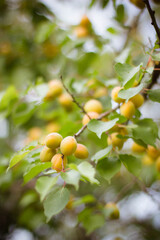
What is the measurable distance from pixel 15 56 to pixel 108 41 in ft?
2.86

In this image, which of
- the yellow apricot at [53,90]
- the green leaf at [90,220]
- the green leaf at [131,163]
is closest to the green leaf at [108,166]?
the green leaf at [131,163]

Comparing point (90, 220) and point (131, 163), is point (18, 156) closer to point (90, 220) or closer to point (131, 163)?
point (131, 163)

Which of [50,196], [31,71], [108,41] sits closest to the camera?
[50,196]

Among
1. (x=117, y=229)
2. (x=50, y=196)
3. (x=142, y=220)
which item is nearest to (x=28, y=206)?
(x=117, y=229)

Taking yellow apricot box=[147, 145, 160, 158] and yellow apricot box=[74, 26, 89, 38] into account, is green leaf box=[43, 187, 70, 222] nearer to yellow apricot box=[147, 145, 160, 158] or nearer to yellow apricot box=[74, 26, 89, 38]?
yellow apricot box=[147, 145, 160, 158]

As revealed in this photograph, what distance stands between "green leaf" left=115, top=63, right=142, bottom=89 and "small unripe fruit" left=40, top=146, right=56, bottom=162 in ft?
0.90

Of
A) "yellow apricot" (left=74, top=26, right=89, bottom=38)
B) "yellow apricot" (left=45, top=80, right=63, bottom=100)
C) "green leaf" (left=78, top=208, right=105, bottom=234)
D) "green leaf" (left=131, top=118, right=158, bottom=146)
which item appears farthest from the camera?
"yellow apricot" (left=74, top=26, right=89, bottom=38)

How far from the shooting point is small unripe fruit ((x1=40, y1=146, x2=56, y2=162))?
708 mm

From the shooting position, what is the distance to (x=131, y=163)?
0.79 meters

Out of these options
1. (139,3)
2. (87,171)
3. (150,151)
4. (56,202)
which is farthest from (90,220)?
(139,3)

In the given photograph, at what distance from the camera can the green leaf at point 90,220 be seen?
1100mm

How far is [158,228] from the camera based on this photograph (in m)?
1.82

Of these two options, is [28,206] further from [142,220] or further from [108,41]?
[108,41]

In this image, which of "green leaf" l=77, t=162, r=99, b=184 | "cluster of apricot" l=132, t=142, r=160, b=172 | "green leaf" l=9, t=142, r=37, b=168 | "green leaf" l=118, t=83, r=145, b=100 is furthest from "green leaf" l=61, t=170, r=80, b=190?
"cluster of apricot" l=132, t=142, r=160, b=172
